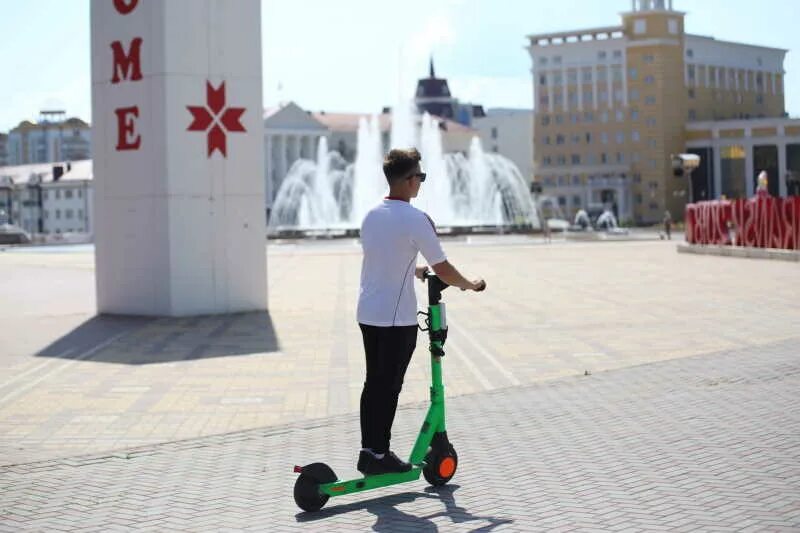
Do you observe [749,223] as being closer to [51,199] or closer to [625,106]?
[625,106]

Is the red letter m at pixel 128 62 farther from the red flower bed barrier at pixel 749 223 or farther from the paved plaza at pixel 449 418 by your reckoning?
the red flower bed barrier at pixel 749 223

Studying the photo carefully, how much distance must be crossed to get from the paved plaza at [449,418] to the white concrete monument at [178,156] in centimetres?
73

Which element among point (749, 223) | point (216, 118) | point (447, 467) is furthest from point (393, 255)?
point (749, 223)

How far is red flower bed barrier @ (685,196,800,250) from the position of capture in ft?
107

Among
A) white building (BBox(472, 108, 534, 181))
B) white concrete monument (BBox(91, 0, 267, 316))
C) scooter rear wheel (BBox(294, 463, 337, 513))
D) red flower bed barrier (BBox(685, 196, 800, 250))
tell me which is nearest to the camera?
scooter rear wheel (BBox(294, 463, 337, 513))

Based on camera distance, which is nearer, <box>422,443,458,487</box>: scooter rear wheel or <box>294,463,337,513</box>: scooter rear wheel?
<box>294,463,337,513</box>: scooter rear wheel

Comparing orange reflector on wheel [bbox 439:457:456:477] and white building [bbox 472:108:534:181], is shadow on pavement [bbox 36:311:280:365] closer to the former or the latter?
orange reflector on wheel [bbox 439:457:456:477]

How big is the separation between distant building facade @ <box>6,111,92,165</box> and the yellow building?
70.4 m

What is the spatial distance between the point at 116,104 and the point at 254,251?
2948 millimetres

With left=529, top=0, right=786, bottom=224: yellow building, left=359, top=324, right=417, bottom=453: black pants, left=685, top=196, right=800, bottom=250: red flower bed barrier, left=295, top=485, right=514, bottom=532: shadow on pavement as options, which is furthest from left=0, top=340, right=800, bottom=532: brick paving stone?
left=529, top=0, right=786, bottom=224: yellow building

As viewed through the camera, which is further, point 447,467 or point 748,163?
point 748,163

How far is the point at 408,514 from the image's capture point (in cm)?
624

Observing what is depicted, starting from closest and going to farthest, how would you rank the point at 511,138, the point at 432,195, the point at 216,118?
the point at 216,118, the point at 432,195, the point at 511,138

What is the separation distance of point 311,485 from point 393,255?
4.00ft
